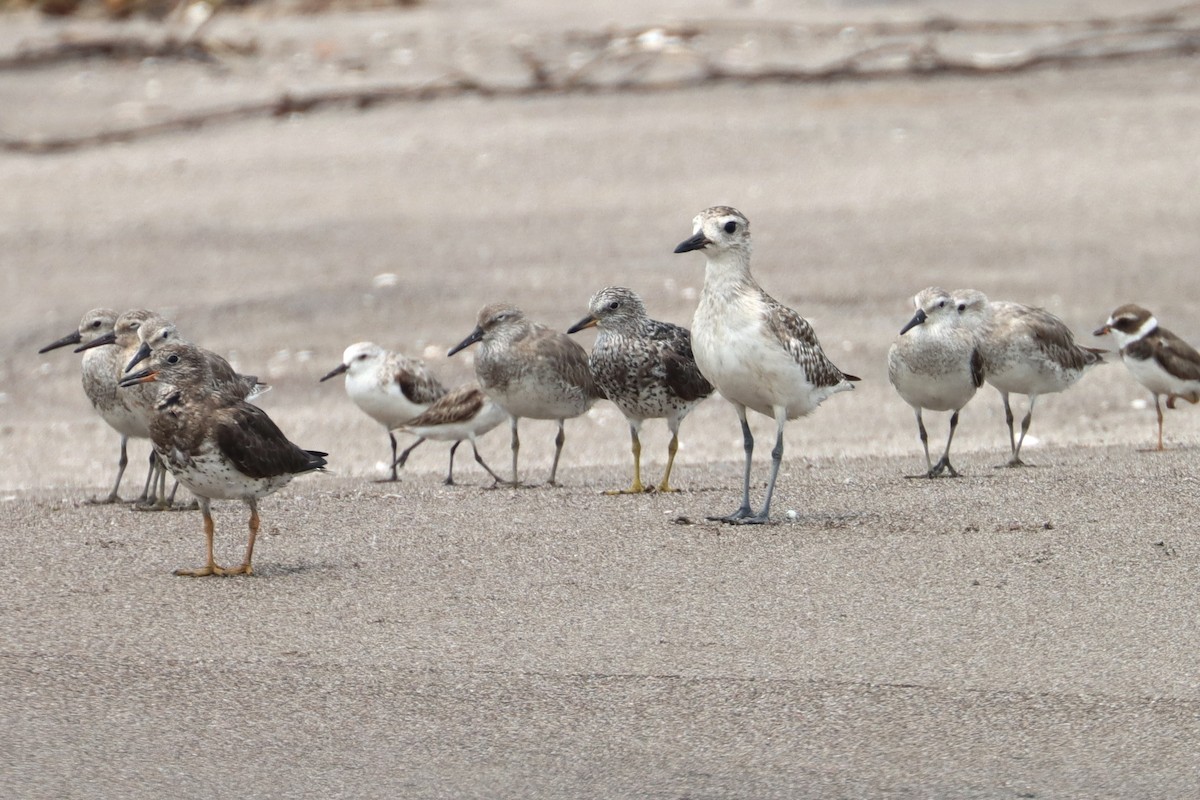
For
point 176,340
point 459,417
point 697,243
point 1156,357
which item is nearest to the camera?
point 697,243

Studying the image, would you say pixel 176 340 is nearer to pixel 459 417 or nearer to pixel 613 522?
pixel 459 417

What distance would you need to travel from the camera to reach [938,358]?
996 cm

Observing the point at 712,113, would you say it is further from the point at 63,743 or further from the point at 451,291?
the point at 63,743

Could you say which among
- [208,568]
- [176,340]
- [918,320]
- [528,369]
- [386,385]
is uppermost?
[918,320]

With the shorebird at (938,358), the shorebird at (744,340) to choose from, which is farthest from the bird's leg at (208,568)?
the shorebird at (938,358)

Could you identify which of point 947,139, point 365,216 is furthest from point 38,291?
point 947,139

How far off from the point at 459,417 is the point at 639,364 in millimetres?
1530

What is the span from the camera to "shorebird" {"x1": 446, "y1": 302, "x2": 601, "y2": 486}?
34.0 feet

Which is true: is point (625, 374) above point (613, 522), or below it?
above

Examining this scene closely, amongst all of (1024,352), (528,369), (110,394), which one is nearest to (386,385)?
Answer: (528,369)

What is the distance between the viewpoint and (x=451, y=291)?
15039mm

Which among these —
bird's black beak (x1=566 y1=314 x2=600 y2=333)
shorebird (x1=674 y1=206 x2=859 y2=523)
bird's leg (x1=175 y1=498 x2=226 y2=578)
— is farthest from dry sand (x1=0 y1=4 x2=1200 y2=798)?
bird's black beak (x1=566 y1=314 x2=600 y2=333)

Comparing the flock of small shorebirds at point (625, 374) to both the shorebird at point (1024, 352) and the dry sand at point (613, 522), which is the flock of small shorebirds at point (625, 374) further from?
the dry sand at point (613, 522)

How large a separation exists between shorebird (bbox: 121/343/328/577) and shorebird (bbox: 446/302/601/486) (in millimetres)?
2529
